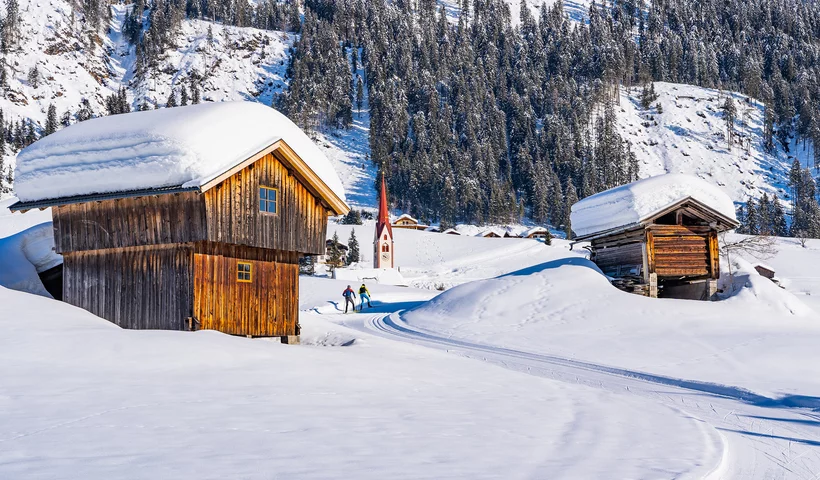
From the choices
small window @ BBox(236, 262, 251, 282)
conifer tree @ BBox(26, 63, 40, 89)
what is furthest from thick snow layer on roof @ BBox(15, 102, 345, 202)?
conifer tree @ BBox(26, 63, 40, 89)

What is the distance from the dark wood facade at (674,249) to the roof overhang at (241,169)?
45.8ft

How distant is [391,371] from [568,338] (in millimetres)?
9552

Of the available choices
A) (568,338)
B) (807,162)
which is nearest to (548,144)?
(807,162)

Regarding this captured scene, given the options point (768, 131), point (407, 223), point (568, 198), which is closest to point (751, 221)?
point (568, 198)

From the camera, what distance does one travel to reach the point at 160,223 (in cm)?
1764

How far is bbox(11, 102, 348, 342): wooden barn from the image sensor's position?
17.3 m

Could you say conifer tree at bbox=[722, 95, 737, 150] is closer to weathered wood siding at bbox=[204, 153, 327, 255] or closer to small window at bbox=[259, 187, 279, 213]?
weathered wood siding at bbox=[204, 153, 327, 255]

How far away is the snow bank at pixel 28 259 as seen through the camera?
2019 centimetres

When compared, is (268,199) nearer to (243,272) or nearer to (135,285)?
(243,272)

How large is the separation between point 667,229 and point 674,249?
0.93 meters

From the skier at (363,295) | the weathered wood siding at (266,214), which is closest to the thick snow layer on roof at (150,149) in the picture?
the weathered wood siding at (266,214)

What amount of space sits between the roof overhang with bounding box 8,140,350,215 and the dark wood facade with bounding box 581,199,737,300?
45.8 ft

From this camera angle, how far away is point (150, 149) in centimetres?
1722

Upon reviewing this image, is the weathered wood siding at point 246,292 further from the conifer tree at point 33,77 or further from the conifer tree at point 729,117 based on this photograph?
the conifer tree at point 33,77
